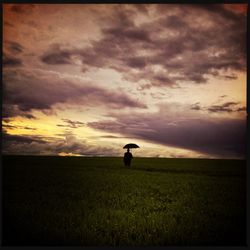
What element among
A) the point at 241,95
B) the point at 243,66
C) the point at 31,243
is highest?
the point at 243,66

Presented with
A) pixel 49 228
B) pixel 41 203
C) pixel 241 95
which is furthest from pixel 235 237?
pixel 41 203

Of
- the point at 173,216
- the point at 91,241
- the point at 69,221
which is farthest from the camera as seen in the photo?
the point at 173,216

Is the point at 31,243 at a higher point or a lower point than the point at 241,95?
lower

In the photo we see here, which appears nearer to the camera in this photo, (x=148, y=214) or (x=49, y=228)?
(x=49, y=228)

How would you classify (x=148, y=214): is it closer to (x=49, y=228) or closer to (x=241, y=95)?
(x=49, y=228)

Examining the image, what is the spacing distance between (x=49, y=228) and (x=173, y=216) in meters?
4.42

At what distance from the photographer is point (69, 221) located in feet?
36.0

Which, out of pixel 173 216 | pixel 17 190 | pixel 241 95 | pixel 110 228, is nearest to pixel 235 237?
pixel 173 216

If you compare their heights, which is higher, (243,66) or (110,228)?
(243,66)

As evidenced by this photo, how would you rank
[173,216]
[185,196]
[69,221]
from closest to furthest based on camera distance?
[69,221]
[173,216]
[185,196]

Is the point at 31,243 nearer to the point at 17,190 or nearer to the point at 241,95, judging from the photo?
the point at 17,190

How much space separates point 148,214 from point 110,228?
2.01 meters

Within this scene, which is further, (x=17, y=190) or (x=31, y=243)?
(x=17, y=190)

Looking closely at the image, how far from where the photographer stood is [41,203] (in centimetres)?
1334
